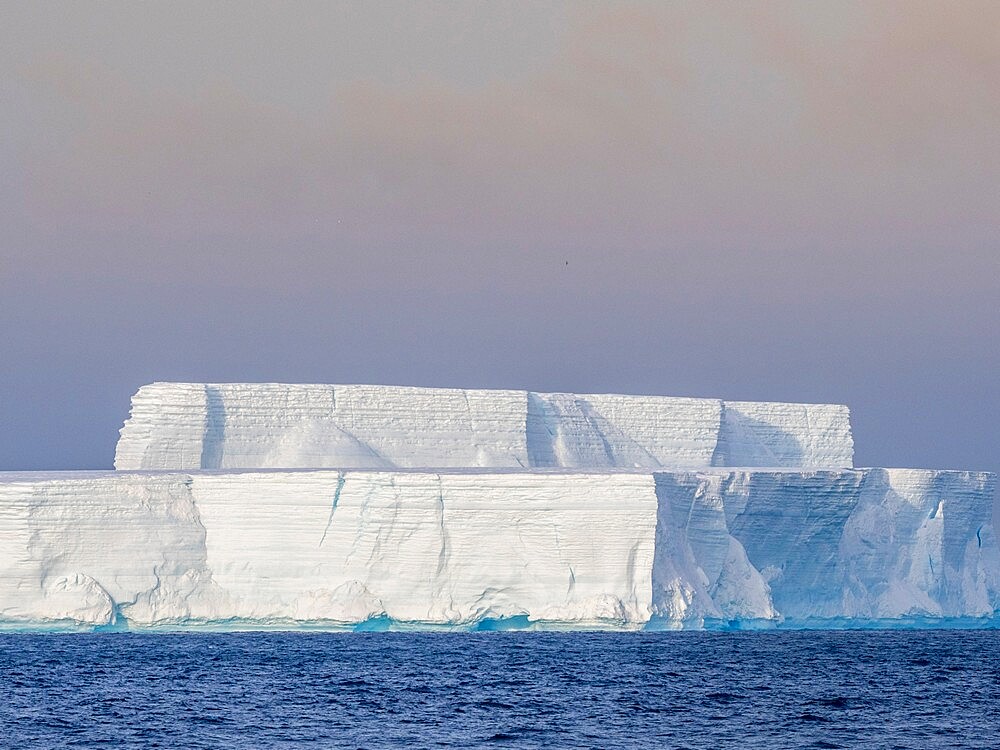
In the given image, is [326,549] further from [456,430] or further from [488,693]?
[488,693]

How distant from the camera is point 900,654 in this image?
2839 cm

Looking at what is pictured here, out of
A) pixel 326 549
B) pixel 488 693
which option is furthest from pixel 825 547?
pixel 488 693

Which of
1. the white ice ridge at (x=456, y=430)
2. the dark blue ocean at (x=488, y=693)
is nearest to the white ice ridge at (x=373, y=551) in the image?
the dark blue ocean at (x=488, y=693)

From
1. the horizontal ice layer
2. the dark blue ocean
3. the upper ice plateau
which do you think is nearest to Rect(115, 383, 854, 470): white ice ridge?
the upper ice plateau

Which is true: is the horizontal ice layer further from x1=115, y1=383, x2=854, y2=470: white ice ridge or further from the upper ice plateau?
x1=115, y1=383, x2=854, y2=470: white ice ridge

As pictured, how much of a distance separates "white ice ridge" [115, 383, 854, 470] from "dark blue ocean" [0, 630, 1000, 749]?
3.49 meters

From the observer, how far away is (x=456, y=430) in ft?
109

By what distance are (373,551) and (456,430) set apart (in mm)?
6311

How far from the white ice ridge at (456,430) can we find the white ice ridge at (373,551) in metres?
3.58

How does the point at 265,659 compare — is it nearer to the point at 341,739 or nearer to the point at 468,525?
the point at 468,525

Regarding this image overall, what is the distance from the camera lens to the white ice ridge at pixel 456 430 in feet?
105

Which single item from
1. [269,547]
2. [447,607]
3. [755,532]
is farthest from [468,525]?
[755,532]

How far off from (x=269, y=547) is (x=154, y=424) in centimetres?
565

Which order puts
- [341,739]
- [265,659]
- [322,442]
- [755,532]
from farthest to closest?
[322,442] → [755,532] → [265,659] → [341,739]
